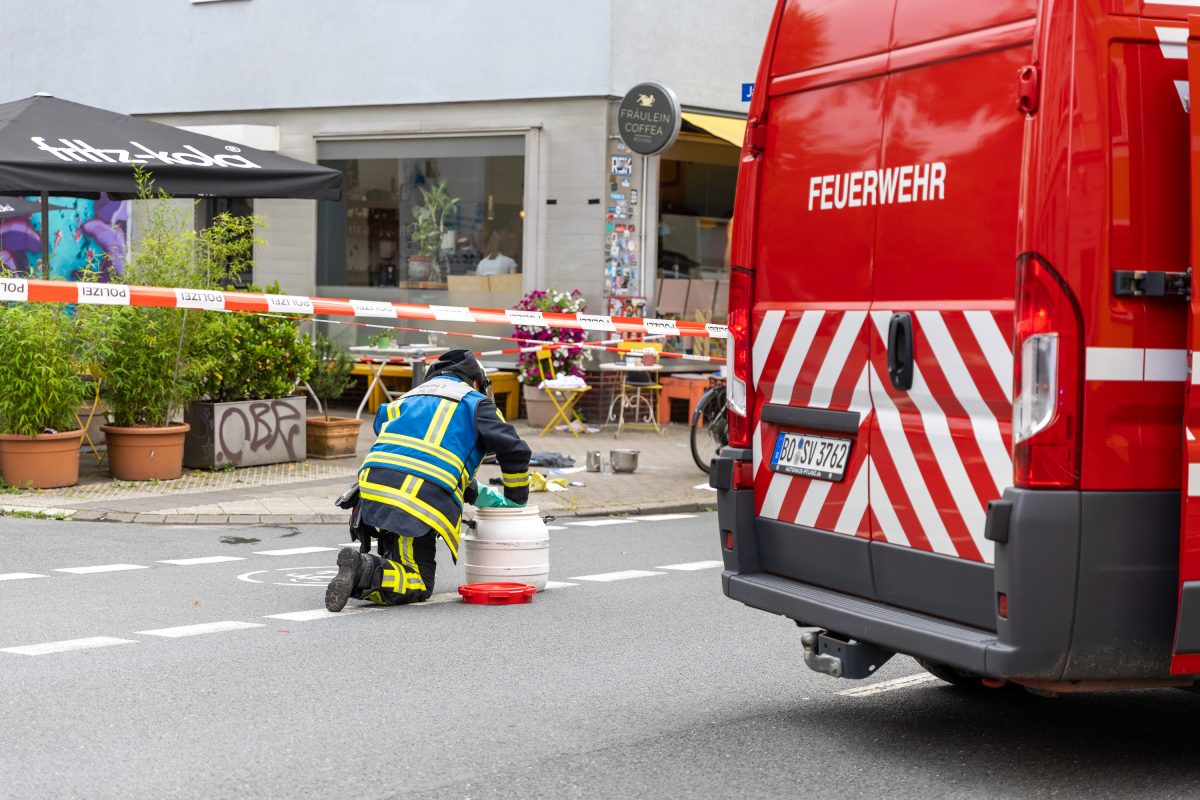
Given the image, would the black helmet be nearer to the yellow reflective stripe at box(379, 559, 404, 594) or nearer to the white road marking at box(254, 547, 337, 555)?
the yellow reflective stripe at box(379, 559, 404, 594)

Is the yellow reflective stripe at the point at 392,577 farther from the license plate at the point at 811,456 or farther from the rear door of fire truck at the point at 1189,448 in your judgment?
the rear door of fire truck at the point at 1189,448

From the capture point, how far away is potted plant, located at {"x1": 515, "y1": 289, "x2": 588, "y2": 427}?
1788 cm

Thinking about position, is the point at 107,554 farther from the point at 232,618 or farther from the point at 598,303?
the point at 598,303

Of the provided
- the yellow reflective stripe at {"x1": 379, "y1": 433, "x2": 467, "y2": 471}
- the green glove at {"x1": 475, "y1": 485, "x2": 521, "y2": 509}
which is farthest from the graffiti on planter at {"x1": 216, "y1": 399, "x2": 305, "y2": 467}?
the yellow reflective stripe at {"x1": 379, "y1": 433, "x2": 467, "y2": 471}

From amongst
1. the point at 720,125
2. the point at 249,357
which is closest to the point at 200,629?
the point at 249,357

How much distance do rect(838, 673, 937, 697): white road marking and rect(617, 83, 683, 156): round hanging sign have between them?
1116cm

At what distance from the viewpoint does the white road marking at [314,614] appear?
8102 millimetres

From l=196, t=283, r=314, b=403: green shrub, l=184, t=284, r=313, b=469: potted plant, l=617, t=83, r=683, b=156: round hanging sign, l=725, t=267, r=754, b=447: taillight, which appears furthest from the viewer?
l=617, t=83, r=683, b=156: round hanging sign

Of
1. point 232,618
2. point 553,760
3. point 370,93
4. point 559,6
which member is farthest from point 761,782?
point 370,93

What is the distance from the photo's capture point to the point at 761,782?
17.7 ft

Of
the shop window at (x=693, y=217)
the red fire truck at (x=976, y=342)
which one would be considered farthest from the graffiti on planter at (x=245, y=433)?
the red fire truck at (x=976, y=342)

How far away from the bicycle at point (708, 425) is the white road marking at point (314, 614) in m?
6.66

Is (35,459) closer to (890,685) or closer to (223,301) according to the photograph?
(223,301)

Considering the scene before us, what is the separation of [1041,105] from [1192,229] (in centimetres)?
57
